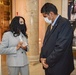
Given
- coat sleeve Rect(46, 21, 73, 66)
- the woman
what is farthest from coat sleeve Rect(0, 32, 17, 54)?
coat sleeve Rect(46, 21, 73, 66)

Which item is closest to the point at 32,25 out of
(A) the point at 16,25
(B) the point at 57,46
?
(A) the point at 16,25

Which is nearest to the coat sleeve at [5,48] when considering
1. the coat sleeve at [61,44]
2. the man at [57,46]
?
the man at [57,46]

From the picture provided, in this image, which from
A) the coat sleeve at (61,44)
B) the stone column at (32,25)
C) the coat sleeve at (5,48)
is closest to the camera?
the coat sleeve at (61,44)

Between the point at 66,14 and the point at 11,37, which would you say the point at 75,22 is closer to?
the point at 66,14

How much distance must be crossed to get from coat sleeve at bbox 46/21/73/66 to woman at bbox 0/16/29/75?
2.31 ft

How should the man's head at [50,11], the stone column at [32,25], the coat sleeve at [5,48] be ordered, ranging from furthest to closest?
the stone column at [32,25], the coat sleeve at [5,48], the man's head at [50,11]

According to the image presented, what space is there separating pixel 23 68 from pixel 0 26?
7.00 m

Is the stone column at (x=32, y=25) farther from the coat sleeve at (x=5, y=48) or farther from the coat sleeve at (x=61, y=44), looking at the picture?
the coat sleeve at (x=61, y=44)

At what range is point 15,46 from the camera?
3.82m

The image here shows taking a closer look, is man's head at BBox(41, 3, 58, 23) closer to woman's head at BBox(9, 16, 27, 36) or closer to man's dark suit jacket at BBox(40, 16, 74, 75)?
man's dark suit jacket at BBox(40, 16, 74, 75)

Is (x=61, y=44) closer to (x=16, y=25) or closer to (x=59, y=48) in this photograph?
(x=59, y=48)

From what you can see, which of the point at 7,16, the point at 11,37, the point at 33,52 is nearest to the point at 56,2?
the point at 33,52

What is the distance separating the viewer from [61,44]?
318cm

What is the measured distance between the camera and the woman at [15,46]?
3777mm
